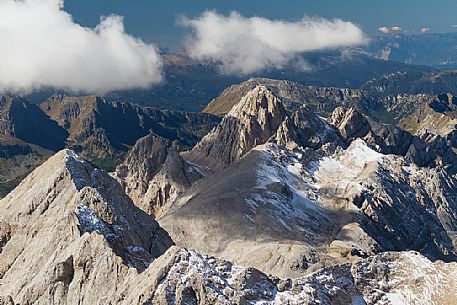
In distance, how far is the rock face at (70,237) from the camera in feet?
240

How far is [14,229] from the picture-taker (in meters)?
100

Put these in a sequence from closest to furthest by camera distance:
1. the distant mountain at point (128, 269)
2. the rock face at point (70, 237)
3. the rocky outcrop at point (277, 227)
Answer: the distant mountain at point (128, 269)
the rock face at point (70, 237)
the rocky outcrop at point (277, 227)

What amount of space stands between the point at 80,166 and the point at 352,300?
226 ft

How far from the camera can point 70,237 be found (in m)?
84.0

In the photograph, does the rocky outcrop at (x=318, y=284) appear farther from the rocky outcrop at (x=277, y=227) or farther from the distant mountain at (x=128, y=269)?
the rocky outcrop at (x=277, y=227)

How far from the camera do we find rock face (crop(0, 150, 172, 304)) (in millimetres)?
73000

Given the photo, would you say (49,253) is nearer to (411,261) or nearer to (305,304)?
(305,304)

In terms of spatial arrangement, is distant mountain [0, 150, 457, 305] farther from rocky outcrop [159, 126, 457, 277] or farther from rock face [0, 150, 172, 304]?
rocky outcrop [159, 126, 457, 277]

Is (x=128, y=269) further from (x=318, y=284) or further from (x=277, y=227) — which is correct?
(x=277, y=227)

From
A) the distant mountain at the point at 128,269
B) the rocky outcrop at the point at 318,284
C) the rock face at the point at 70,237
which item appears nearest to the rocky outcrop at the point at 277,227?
the rock face at the point at 70,237

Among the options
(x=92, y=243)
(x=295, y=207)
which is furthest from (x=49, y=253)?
(x=295, y=207)

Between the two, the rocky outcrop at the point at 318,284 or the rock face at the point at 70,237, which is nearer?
the rocky outcrop at the point at 318,284

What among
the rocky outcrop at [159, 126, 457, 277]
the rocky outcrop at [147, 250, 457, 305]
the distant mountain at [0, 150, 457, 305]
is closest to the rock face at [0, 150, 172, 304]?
the distant mountain at [0, 150, 457, 305]

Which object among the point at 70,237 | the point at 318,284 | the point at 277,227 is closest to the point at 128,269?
the point at 70,237
